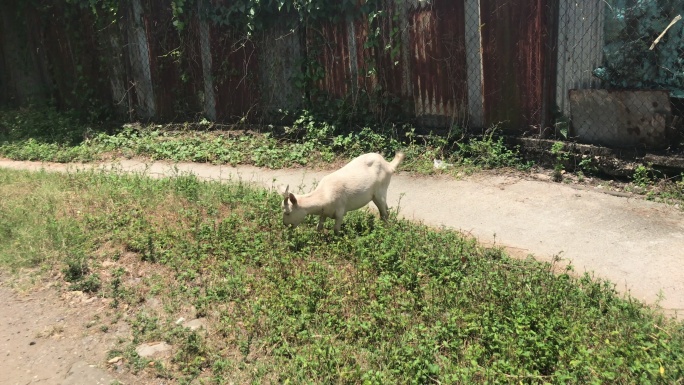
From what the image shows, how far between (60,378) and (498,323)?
295cm

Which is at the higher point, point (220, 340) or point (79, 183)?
point (79, 183)

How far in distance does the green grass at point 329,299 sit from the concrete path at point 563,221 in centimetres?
39

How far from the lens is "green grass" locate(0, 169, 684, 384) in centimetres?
397

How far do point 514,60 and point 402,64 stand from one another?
1.69 m

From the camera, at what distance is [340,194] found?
5.79m

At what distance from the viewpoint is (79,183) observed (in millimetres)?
7785

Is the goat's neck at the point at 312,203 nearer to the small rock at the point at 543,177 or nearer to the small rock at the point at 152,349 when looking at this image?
the small rock at the point at 152,349

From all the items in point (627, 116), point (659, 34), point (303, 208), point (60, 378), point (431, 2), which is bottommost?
point (60, 378)

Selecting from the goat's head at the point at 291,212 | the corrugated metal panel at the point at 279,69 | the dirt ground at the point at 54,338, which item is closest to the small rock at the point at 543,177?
the goat's head at the point at 291,212

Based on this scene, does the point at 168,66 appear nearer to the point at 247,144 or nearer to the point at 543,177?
the point at 247,144

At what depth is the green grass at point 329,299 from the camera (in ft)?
13.0

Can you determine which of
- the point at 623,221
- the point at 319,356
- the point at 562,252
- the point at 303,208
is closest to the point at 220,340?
the point at 319,356

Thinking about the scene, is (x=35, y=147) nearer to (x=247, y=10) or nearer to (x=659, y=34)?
(x=247, y=10)

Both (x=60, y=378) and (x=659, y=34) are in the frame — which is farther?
(x=659, y=34)
